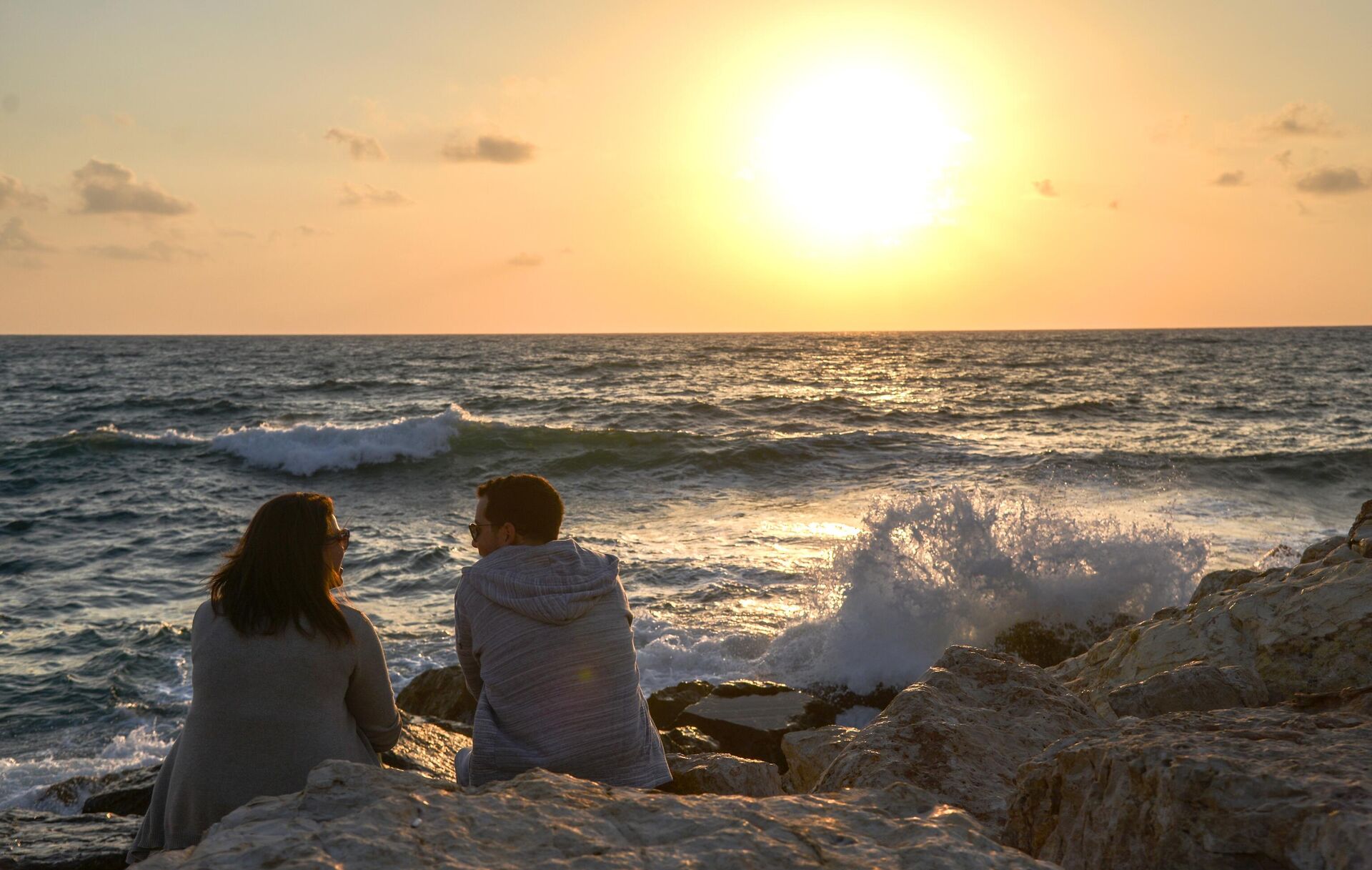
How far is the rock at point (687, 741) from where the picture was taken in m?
5.15

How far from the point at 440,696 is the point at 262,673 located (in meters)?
3.64

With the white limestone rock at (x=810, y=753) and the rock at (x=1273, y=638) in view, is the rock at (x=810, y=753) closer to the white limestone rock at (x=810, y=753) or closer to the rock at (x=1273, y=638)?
the white limestone rock at (x=810, y=753)

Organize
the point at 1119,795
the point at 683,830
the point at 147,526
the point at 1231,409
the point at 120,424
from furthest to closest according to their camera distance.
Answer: the point at 1231,409 < the point at 120,424 < the point at 147,526 < the point at 1119,795 < the point at 683,830

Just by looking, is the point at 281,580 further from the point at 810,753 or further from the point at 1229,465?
the point at 1229,465

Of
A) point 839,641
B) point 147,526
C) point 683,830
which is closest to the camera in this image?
point 683,830

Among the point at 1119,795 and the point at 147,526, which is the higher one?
the point at 1119,795

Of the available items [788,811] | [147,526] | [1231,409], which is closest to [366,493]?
[147,526]

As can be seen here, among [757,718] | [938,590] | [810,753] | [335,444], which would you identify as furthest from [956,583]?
[335,444]

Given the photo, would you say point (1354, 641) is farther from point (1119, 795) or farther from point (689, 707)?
point (689, 707)

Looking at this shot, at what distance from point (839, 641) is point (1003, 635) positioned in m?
1.45

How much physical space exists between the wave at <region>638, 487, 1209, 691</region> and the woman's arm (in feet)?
15.4

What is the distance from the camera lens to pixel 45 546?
39.8 feet

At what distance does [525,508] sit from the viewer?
314 centimetres

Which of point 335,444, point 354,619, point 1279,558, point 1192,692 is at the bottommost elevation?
point 335,444
